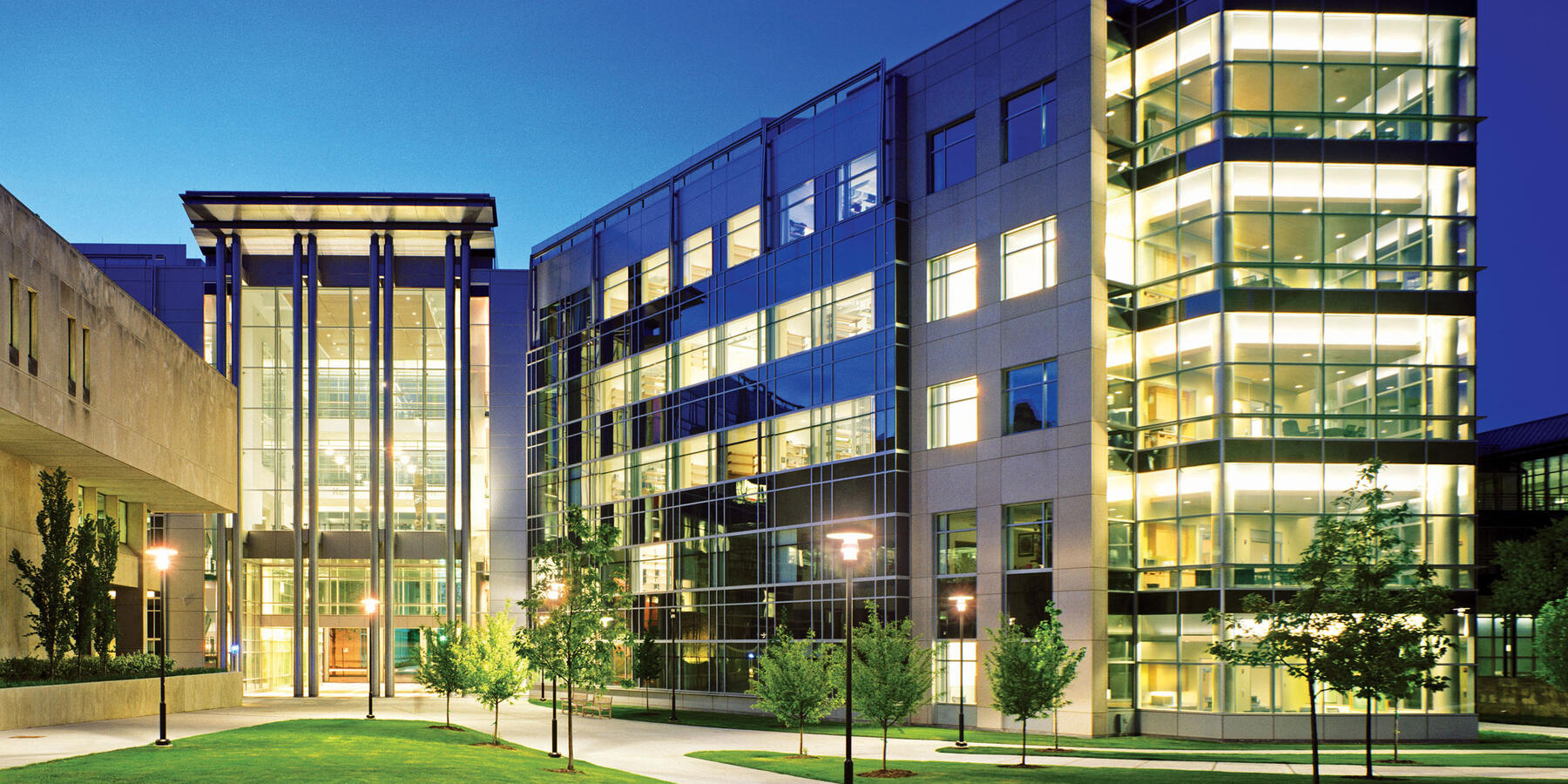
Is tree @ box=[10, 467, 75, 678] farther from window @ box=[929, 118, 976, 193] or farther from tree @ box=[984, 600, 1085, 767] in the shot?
window @ box=[929, 118, 976, 193]

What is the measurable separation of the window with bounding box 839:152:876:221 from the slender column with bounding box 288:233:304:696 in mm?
35141

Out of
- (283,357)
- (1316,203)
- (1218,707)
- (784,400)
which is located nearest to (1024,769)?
(1218,707)

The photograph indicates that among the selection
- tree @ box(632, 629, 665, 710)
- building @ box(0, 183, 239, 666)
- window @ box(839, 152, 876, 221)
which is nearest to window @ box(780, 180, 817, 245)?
window @ box(839, 152, 876, 221)

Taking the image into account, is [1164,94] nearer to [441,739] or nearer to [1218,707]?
[1218,707]

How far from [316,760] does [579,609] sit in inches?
328

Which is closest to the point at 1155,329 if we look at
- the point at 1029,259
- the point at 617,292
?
the point at 1029,259

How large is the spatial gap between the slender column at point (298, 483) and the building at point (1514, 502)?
63.6 m

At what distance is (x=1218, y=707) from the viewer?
133ft

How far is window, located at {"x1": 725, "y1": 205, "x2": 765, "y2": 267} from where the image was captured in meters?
58.9

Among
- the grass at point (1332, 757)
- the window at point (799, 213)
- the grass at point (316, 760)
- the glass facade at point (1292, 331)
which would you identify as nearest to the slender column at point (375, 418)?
the window at point (799, 213)

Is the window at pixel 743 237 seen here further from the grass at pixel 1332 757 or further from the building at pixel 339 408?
the grass at pixel 1332 757

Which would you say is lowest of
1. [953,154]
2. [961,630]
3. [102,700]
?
[102,700]

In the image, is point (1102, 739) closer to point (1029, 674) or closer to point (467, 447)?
point (1029, 674)

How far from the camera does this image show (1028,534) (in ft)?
145
